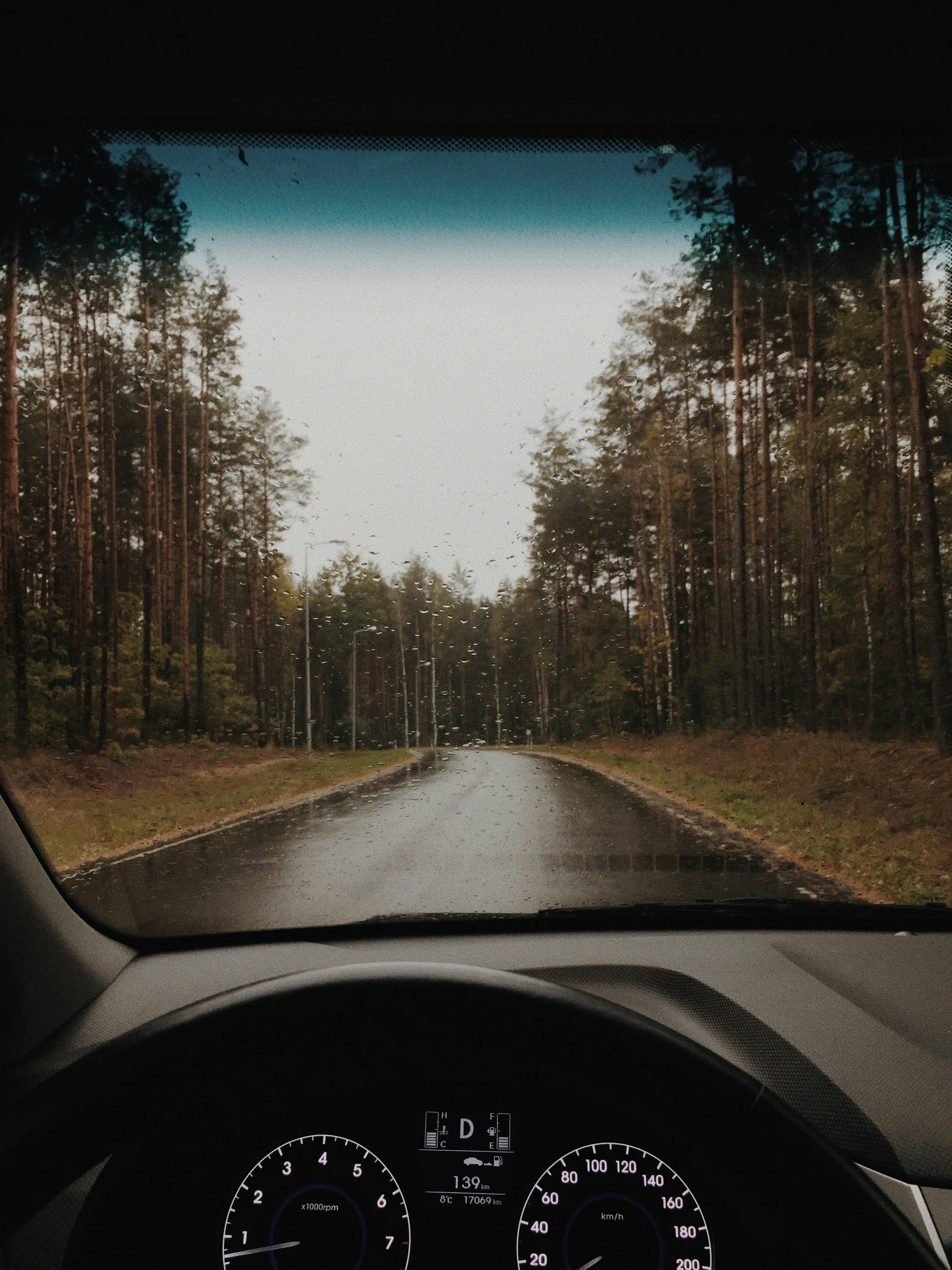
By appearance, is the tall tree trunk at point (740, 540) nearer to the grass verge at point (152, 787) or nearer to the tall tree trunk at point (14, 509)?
the grass verge at point (152, 787)

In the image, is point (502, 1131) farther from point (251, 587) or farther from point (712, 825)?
point (251, 587)

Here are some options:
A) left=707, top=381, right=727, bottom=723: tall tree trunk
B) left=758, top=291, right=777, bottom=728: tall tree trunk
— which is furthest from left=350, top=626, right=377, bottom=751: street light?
left=758, top=291, right=777, bottom=728: tall tree trunk

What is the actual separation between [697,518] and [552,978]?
8.03 ft

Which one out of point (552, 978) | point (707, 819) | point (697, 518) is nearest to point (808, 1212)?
point (552, 978)

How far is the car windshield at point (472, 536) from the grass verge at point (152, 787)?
17 mm

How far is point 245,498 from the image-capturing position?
171 inches

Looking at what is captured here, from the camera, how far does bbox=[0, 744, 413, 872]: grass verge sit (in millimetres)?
3578

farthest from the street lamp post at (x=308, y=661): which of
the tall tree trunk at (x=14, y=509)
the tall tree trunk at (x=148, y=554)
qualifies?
the tall tree trunk at (x=14, y=509)

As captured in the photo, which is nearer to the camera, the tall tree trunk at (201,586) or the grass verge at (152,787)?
the grass verge at (152,787)

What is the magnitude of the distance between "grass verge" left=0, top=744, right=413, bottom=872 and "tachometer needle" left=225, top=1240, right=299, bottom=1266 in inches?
63.7

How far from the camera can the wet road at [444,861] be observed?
391 cm

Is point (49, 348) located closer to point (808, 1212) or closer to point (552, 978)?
point (552, 978)

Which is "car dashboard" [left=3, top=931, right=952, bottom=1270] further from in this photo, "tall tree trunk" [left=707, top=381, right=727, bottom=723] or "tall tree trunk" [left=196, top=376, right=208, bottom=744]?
"tall tree trunk" [left=707, top=381, right=727, bottom=723]

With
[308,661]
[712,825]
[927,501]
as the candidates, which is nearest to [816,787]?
[712,825]
